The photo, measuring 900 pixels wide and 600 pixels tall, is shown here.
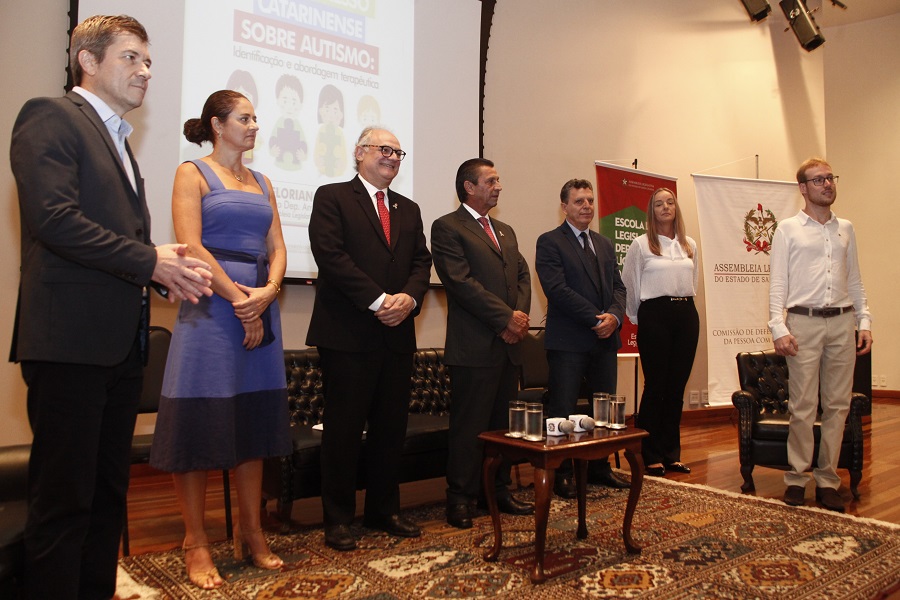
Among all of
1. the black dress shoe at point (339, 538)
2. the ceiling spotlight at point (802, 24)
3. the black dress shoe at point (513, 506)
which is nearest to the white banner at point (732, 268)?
the ceiling spotlight at point (802, 24)

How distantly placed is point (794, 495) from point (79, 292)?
352 cm

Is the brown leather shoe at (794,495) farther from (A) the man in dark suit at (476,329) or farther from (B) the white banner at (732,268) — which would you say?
(B) the white banner at (732,268)

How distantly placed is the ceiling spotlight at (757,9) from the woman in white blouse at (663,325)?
13.7ft

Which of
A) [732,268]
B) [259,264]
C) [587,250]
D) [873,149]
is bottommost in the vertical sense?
[259,264]

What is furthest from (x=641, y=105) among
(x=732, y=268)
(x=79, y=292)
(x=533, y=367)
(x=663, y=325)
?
(x=79, y=292)

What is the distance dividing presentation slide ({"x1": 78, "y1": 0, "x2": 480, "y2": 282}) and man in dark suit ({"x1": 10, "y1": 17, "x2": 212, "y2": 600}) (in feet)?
6.92

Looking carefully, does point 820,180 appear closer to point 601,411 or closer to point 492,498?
point 601,411

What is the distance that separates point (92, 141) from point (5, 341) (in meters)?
2.41

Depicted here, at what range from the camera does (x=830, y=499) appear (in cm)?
363

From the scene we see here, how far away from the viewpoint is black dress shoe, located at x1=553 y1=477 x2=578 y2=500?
3795 millimetres

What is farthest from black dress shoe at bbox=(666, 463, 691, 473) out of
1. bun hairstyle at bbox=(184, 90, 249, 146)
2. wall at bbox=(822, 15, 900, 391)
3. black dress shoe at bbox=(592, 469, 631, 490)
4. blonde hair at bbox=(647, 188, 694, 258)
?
wall at bbox=(822, 15, 900, 391)

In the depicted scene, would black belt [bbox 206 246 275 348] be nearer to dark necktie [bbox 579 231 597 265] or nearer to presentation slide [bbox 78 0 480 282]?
presentation slide [bbox 78 0 480 282]

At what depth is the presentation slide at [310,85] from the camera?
→ 387cm

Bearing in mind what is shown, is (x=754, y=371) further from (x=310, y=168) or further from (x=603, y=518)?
(x=310, y=168)
